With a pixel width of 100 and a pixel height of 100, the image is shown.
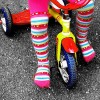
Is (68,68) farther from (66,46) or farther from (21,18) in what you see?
(21,18)

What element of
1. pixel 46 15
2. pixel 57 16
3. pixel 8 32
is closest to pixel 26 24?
pixel 8 32

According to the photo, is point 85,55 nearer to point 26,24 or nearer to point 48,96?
point 48,96

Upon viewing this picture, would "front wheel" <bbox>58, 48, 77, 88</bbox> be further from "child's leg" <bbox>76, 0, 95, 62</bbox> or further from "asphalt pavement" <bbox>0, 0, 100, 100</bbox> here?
"child's leg" <bbox>76, 0, 95, 62</bbox>

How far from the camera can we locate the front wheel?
60.9 inches

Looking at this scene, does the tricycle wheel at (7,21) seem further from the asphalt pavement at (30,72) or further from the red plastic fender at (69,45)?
the red plastic fender at (69,45)

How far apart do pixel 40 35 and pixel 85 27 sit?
305 mm

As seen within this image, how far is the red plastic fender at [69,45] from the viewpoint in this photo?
1536 mm

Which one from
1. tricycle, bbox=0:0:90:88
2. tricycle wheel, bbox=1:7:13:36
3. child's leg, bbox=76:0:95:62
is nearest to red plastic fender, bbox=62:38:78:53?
tricycle, bbox=0:0:90:88

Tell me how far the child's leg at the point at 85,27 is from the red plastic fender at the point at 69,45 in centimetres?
17

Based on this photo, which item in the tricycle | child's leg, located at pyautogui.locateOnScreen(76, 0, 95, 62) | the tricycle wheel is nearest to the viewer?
the tricycle

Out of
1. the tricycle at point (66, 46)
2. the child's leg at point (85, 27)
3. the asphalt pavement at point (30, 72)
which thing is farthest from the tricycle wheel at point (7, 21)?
the child's leg at point (85, 27)

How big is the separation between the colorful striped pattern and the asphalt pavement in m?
0.08

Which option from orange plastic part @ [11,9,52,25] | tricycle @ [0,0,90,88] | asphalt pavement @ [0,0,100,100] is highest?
tricycle @ [0,0,90,88]

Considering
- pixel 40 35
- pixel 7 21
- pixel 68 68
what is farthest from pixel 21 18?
pixel 68 68
